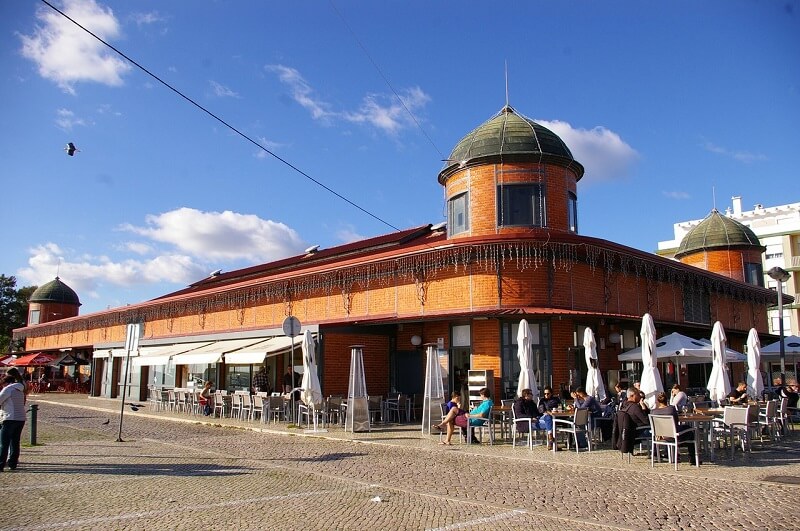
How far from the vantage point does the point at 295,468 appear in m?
11.1

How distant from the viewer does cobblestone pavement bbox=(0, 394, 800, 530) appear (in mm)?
7355

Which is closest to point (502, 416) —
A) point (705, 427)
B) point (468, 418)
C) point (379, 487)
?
point (468, 418)

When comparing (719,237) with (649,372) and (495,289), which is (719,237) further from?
(649,372)

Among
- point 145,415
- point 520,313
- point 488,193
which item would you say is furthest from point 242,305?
point 520,313

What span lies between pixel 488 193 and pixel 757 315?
1884 cm

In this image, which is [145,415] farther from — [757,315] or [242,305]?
[757,315]

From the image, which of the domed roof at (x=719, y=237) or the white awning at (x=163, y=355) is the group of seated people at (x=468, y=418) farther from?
the domed roof at (x=719, y=237)

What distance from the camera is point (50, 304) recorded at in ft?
182

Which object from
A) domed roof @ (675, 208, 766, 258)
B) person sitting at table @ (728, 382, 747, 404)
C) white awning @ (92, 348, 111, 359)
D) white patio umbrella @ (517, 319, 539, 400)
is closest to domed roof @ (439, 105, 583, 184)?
white patio umbrella @ (517, 319, 539, 400)

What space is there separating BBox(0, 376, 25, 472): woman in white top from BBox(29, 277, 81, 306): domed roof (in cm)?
5049

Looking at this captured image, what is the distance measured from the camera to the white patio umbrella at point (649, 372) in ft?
44.8

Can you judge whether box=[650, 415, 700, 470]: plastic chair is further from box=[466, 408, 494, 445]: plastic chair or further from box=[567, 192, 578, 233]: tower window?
box=[567, 192, 578, 233]: tower window

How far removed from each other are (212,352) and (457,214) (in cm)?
986

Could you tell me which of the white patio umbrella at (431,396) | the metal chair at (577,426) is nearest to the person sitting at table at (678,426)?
the metal chair at (577,426)
